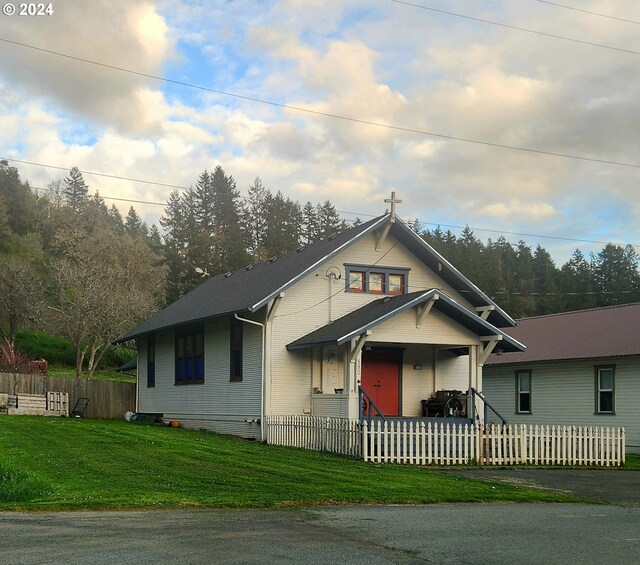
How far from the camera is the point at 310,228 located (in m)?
99.8

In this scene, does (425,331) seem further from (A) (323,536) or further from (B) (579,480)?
(A) (323,536)

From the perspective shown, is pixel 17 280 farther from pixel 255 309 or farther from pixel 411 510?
pixel 411 510

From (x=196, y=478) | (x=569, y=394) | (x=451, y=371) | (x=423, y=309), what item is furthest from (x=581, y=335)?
(x=196, y=478)

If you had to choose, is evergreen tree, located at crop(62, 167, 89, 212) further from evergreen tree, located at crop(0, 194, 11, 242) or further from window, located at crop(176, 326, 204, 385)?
window, located at crop(176, 326, 204, 385)

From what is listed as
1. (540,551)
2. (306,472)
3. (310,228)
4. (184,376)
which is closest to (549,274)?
(310,228)

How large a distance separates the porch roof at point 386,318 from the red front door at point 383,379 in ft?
6.37

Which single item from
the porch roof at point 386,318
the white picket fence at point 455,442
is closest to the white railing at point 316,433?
the white picket fence at point 455,442

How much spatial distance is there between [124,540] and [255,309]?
52.4ft

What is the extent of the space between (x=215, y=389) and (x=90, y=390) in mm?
12484

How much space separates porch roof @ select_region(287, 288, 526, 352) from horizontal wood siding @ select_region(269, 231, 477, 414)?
341 mm

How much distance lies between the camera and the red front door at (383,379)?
29.3 m

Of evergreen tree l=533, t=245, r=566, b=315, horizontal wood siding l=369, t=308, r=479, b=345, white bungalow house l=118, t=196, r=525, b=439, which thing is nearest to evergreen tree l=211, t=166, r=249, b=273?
evergreen tree l=533, t=245, r=566, b=315

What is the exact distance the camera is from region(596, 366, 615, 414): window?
107 feet

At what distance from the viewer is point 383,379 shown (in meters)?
29.6
